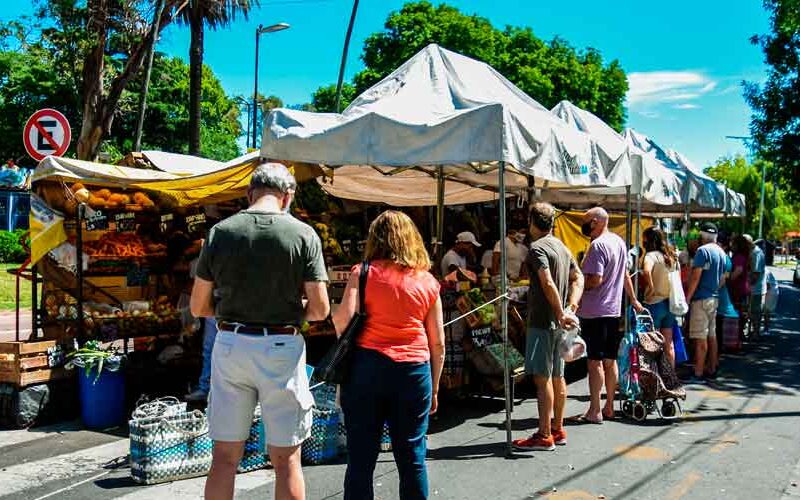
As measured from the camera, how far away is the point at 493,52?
98.4 ft

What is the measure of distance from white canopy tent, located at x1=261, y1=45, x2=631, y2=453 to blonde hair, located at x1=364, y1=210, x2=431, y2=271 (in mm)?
1895

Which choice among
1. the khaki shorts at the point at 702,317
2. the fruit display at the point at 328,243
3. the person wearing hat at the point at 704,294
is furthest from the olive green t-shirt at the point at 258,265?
the khaki shorts at the point at 702,317

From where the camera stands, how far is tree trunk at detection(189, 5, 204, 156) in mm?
16500

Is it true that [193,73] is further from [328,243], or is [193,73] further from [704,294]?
[704,294]

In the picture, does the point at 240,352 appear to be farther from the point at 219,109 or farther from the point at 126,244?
the point at 219,109

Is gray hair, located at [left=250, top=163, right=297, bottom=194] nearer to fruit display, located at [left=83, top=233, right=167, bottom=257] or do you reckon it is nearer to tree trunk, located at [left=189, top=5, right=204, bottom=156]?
fruit display, located at [left=83, top=233, right=167, bottom=257]

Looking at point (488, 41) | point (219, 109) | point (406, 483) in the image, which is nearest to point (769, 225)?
point (488, 41)

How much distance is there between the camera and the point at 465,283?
702 centimetres

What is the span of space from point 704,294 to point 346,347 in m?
6.64

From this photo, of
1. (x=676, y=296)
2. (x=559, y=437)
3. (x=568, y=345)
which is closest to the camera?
(x=568, y=345)

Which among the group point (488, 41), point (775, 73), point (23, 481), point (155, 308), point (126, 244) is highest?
point (488, 41)

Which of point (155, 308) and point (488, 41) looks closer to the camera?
point (155, 308)

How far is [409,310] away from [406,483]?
2.96 feet

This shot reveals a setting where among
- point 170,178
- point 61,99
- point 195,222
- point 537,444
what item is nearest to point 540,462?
point 537,444
